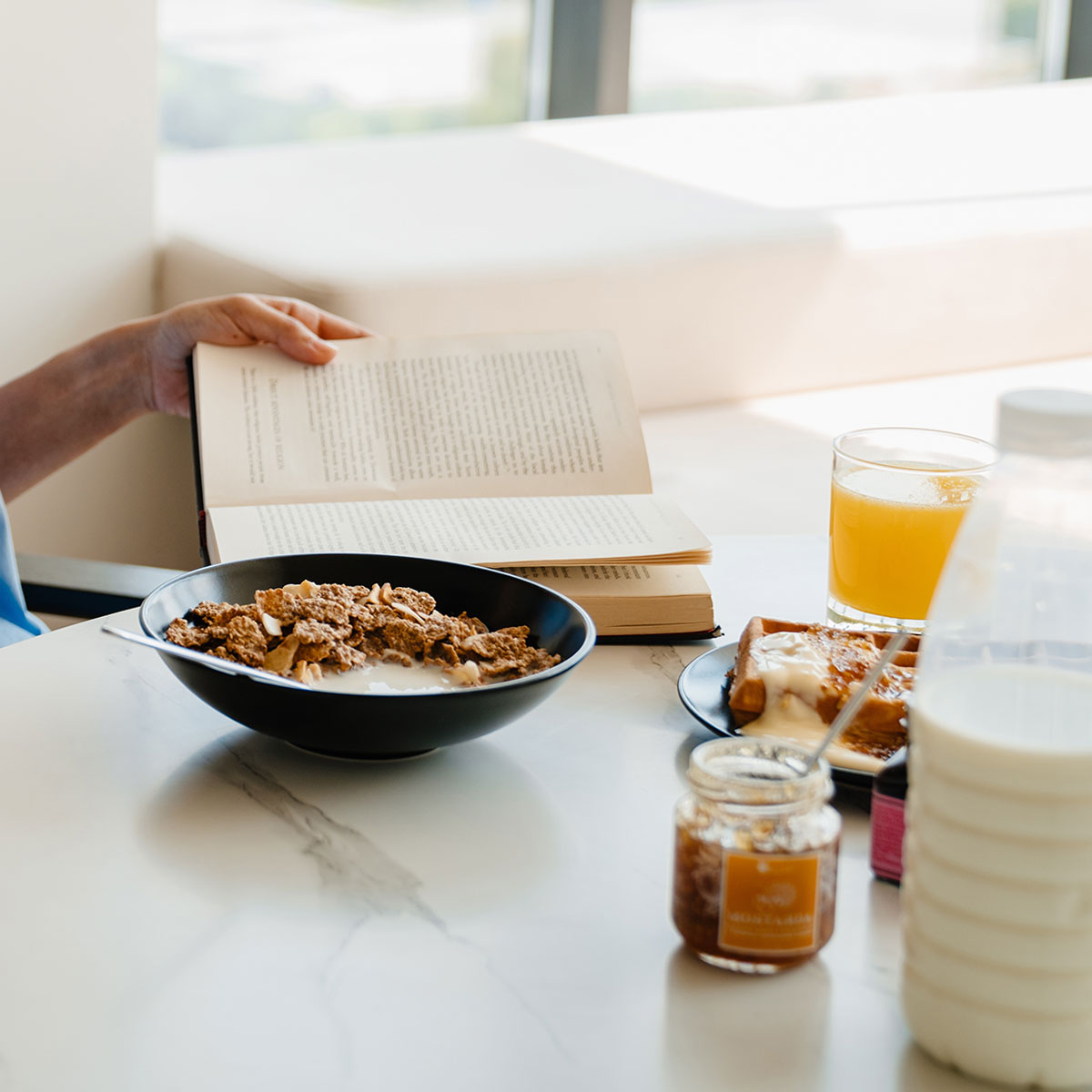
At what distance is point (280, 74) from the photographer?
13.5ft

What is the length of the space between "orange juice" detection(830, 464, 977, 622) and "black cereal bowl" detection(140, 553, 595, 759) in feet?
0.81

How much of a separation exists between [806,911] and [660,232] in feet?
5.25

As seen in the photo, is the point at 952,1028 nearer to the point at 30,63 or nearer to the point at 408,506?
the point at 408,506

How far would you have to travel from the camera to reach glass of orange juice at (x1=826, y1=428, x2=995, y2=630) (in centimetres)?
99

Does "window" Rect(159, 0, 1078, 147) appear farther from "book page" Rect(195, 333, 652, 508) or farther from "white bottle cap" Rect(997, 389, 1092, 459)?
"white bottle cap" Rect(997, 389, 1092, 459)

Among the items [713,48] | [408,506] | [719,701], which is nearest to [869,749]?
[719,701]

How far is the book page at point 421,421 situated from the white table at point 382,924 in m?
0.34

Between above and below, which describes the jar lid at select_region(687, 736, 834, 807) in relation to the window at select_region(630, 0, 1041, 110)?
below

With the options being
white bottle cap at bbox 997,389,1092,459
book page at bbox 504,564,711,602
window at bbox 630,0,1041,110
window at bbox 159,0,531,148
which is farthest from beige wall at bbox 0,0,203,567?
window at bbox 630,0,1041,110

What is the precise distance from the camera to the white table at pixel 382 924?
55 centimetres

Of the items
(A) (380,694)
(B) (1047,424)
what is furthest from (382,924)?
(B) (1047,424)

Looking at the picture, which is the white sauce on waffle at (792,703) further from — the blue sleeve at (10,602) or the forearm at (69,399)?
the forearm at (69,399)

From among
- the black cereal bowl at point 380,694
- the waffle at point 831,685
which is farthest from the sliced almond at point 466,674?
the waffle at point 831,685

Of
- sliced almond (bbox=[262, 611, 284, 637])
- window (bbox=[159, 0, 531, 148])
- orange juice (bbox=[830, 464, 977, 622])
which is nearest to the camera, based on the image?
sliced almond (bbox=[262, 611, 284, 637])
